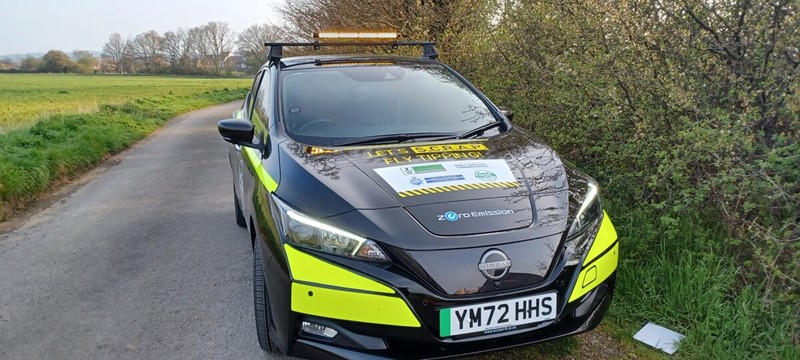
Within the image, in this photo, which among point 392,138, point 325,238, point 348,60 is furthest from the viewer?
point 348,60

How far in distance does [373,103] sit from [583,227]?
1699 millimetres

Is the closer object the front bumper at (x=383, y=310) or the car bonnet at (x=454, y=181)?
the front bumper at (x=383, y=310)

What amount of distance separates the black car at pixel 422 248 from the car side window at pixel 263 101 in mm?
562

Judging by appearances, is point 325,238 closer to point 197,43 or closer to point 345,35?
point 345,35

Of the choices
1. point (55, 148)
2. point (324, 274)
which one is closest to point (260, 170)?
point (324, 274)

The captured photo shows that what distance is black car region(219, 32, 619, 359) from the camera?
7.25 ft

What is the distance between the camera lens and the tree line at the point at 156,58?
246 feet

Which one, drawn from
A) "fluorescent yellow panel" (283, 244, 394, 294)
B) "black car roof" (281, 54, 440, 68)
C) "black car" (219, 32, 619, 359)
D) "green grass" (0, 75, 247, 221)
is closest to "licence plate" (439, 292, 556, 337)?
"black car" (219, 32, 619, 359)

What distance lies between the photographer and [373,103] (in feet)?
12.0

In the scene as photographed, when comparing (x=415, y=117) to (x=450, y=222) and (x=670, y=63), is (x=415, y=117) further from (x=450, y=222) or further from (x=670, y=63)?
(x=670, y=63)

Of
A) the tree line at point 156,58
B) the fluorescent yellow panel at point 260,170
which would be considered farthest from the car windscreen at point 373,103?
the tree line at point 156,58

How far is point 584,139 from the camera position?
443cm

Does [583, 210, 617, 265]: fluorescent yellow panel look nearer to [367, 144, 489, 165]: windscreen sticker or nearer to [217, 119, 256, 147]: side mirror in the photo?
[367, 144, 489, 165]: windscreen sticker

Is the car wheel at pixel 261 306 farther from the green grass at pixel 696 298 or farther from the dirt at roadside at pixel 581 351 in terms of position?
the green grass at pixel 696 298
